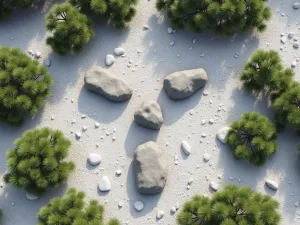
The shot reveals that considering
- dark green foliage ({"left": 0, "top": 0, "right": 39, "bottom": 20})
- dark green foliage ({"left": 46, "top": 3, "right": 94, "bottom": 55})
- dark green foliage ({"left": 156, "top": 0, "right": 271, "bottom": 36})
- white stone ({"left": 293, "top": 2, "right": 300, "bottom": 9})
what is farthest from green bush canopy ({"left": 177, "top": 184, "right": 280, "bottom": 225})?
dark green foliage ({"left": 0, "top": 0, "right": 39, "bottom": 20})

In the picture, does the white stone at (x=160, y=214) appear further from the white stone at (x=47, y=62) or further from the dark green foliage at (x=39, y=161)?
the white stone at (x=47, y=62)

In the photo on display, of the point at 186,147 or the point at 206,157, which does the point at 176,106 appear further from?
the point at 206,157

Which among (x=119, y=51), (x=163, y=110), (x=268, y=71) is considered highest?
(x=268, y=71)

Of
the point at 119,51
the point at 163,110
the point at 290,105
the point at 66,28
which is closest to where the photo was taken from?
the point at 290,105

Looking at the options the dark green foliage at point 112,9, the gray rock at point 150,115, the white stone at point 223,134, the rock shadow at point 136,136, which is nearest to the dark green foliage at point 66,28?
the dark green foliage at point 112,9

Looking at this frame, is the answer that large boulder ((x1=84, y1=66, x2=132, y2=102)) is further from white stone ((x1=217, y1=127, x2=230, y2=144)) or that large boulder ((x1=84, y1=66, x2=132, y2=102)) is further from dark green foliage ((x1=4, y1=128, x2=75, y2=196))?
white stone ((x1=217, y1=127, x2=230, y2=144))

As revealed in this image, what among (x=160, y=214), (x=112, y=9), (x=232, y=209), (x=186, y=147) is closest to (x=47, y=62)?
(x=112, y=9)

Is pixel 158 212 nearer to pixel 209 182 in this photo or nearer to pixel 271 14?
pixel 209 182
